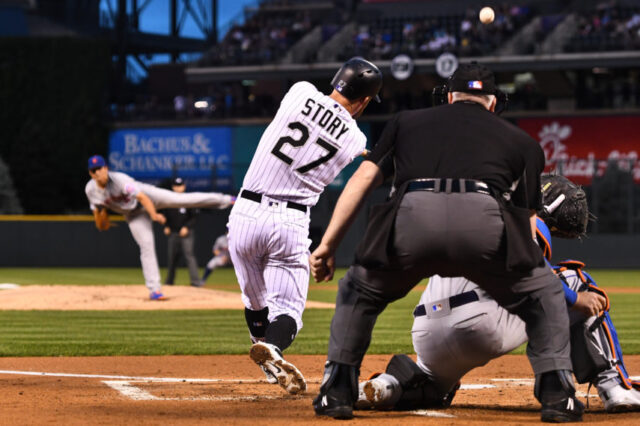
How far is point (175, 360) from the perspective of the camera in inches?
331

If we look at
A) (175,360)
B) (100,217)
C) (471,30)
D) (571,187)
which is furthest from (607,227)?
(571,187)

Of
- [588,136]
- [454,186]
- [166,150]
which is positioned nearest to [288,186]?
[454,186]

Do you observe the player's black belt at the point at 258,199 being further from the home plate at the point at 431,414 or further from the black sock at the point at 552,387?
the black sock at the point at 552,387

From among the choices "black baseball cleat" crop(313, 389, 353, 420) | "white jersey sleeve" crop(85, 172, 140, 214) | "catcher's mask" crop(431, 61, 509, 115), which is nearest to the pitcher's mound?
"white jersey sleeve" crop(85, 172, 140, 214)

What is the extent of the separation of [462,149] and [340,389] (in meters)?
1.23

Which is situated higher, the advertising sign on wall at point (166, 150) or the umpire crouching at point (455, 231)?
the umpire crouching at point (455, 231)

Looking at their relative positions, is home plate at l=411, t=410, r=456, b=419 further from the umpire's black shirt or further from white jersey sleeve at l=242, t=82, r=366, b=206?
white jersey sleeve at l=242, t=82, r=366, b=206

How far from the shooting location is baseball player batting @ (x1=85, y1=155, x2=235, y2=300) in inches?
514

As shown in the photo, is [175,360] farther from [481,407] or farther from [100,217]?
[100,217]

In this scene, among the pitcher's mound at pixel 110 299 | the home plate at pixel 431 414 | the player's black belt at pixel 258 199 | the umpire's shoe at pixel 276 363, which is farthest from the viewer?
the pitcher's mound at pixel 110 299

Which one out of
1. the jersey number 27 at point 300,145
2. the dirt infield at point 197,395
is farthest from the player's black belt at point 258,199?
the dirt infield at point 197,395

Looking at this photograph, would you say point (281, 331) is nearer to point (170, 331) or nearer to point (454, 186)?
point (454, 186)

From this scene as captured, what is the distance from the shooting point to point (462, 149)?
4477 millimetres

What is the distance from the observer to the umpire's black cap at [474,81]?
15.3 feet
